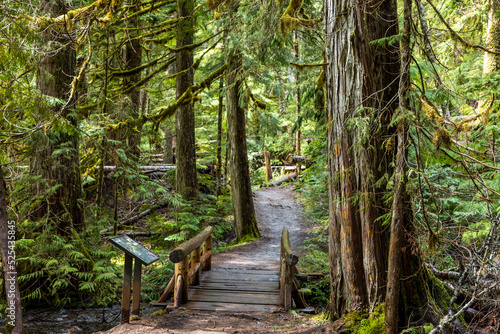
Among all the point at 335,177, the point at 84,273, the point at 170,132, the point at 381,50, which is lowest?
the point at 84,273

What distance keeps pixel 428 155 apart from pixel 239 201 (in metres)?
8.56

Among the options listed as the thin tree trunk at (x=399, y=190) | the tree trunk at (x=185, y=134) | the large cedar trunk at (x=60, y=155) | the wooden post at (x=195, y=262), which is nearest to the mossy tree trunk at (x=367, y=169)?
the thin tree trunk at (x=399, y=190)

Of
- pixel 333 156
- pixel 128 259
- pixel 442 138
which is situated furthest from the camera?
pixel 128 259

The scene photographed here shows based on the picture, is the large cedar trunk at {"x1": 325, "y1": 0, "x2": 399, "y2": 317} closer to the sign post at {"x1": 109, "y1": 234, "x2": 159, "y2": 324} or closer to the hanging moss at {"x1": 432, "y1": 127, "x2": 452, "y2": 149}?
the hanging moss at {"x1": 432, "y1": 127, "x2": 452, "y2": 149}

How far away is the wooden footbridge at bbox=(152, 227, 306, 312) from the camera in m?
6.42

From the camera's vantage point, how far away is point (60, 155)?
850 cm

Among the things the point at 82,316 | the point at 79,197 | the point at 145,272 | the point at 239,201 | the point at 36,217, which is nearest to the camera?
the point at 82,316

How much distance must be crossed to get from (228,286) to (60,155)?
4.89 m

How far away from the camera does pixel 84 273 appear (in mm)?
7832

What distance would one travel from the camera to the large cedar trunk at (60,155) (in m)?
8.30

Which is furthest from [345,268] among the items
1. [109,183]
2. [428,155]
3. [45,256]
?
[109,183]

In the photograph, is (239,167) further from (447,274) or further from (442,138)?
(442,138)

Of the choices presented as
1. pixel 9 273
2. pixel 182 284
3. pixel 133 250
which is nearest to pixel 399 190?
pixel 133 250

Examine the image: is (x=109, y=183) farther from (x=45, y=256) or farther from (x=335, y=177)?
(x=335, y=177)
